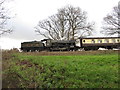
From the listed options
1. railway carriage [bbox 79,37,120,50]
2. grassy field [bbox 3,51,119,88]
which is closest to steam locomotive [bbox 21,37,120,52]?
railway carriage [bbox 79,37,120,50]

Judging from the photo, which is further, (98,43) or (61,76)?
(98,43)

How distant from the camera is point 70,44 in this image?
29453 millimetres

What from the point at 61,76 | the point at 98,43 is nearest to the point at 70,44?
the point at 98,43

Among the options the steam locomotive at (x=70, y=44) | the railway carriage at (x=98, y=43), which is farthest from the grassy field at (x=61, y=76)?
the railway carriage at (x=98, y=43)

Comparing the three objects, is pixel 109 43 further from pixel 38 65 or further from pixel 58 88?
pixel 58 88

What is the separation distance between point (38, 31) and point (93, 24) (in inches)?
507

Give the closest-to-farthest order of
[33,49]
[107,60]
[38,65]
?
[38,65], [107,60], [33,49]

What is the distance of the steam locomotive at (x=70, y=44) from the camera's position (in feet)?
94.6

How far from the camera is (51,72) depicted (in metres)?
11.8

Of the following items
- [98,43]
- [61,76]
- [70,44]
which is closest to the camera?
[61,76]

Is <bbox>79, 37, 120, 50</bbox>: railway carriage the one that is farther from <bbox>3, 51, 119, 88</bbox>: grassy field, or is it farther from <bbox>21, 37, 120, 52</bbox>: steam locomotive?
<bbox>3, 51, 119, 88</bbox>: grassy field

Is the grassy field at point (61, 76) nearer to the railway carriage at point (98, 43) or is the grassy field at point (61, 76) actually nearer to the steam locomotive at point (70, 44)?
the steam locomotive at point (70, 44)

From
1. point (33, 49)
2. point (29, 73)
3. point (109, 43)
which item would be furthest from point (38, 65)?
point (109, 43)

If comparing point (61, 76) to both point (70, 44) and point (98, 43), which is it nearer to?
point (70, 44)
